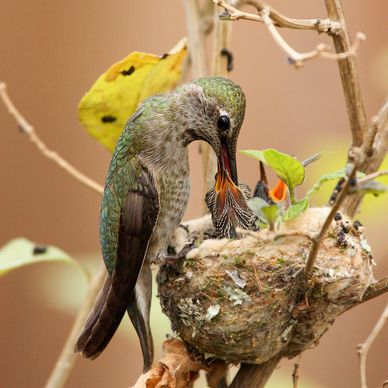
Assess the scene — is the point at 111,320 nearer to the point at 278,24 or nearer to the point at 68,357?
the point at 68,357

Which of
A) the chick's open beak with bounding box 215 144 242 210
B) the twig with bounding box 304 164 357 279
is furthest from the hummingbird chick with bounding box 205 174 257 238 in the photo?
the twig with bounding box 304 164 357 279

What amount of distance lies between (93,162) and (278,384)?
2125 mm

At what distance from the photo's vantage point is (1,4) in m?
3.65

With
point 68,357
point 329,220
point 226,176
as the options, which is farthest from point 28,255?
point 329,220

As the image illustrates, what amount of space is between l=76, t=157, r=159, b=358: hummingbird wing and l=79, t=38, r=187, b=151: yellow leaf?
0.12 m

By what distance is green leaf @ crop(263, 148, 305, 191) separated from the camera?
130cm

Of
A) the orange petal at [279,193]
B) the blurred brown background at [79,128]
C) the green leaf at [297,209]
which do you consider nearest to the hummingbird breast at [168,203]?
the orange petal at [279,193]

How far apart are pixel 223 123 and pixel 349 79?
0.32 meters

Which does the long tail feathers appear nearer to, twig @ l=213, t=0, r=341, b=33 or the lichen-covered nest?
the lichen-covered nest

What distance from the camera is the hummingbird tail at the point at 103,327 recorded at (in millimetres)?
1509

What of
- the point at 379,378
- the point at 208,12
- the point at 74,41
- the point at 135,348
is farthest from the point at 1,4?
the point at 379,378

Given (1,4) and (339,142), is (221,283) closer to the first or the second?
(339,142)

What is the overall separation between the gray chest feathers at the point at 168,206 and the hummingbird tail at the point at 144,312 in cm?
5

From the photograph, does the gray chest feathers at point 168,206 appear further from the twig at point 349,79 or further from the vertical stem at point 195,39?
the twig at point 349,79
